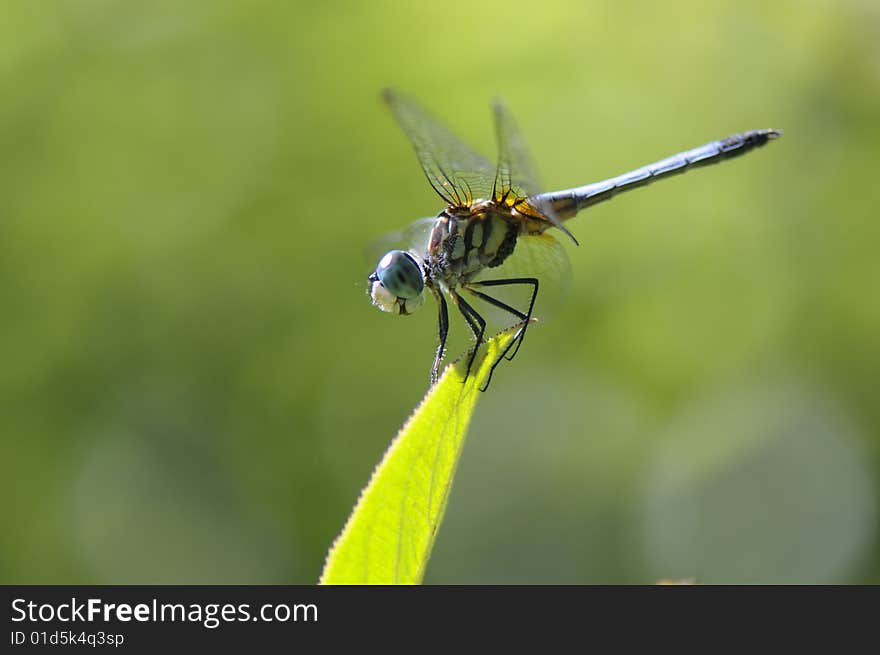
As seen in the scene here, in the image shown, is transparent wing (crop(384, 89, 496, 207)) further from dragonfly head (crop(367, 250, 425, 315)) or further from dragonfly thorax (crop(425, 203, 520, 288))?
dragonfly head (crop(367, 250, 425, 315))

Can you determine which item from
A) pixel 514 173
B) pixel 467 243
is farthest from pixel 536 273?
pixel 514 173

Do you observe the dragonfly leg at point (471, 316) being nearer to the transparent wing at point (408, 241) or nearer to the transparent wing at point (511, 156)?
the transparent wing at point (408, 241)

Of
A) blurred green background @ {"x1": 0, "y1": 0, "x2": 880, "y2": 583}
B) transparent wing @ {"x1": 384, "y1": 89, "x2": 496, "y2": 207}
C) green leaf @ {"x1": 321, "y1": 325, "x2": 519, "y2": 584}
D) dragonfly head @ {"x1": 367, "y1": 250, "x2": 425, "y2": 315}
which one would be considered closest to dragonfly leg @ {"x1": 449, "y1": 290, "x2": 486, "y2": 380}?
dragonfly head @ {"x1": 367, "y1": 250, "x2": 425, "y2": 315}

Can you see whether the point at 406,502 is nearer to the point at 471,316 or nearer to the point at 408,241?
the point at 471,316

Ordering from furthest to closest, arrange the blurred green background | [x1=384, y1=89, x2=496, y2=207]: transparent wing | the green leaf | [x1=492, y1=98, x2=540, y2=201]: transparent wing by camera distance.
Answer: the blurred green background → [x1=384, y1=89, x2=496, y2=207]: transparent wing → [x1=492, y1=98, x2=540, y2=201]: transparent wing → the green leaf

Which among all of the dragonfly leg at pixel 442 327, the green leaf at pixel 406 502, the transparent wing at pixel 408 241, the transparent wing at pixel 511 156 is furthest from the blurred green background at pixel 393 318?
the green leaf at pixel 406 502
